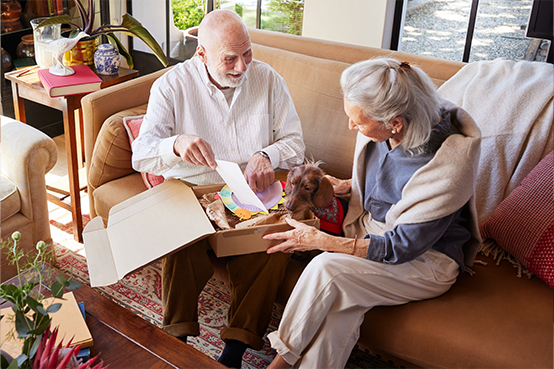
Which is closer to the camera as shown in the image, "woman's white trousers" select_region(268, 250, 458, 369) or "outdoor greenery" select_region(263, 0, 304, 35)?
"woman's white trousers" select_region(268, 250, 458, 369)

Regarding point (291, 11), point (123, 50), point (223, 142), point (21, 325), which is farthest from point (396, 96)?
point (291, 11)

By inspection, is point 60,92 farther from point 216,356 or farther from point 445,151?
point 445,151

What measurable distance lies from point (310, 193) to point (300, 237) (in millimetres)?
168

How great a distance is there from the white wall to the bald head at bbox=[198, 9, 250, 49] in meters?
1.49

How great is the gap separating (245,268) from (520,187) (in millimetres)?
955

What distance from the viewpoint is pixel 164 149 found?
66.0 inches

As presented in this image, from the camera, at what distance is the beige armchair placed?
1889 millimetres

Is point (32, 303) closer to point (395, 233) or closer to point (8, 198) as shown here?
point (395, 233)

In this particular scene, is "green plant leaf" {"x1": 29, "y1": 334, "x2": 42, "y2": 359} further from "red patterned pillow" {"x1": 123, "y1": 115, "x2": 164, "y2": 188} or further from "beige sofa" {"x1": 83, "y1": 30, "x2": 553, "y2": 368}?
"red patterned pillow" {"x1": 123, "y1": 115, "x2": 164, "y2": 188}

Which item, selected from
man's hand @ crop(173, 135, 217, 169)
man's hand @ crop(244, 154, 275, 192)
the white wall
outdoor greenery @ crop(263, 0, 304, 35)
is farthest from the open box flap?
outdoor greenery @ crop(263, 0, 304, 35)

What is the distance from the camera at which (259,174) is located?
1.66 metres

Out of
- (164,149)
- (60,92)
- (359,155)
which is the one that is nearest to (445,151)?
(359,155)

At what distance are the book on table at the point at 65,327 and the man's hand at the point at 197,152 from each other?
566mm

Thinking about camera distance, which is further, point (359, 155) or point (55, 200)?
point (55, 200)
